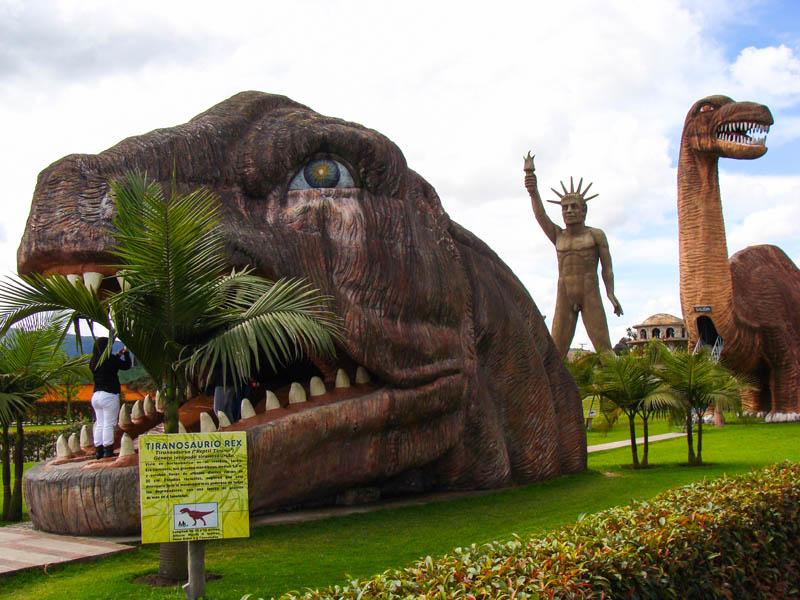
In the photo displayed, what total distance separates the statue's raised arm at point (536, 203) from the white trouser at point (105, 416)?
17.5m

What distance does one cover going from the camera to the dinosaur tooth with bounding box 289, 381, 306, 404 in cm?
583

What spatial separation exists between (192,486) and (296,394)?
1999 mm

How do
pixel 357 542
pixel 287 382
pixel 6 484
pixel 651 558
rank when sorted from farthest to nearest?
pixel 6 484, pixel 287 382, pixel 357 542, pixel 651 558

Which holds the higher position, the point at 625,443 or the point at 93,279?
the point at 93,279

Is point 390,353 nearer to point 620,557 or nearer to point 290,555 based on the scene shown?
point 290,555

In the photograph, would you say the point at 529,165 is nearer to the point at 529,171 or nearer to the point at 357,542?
the point at 529,171

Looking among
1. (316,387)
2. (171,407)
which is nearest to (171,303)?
(171,407)

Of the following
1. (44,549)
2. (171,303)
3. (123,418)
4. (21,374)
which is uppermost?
(171,303)

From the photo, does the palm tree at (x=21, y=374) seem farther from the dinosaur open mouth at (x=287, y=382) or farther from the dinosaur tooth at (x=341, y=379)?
the dinosaur tooth at (x=341, y=379)

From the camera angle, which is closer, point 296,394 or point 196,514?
point 196,514

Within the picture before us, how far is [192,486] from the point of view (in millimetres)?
3877

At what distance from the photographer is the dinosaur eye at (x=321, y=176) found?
20.7 ft

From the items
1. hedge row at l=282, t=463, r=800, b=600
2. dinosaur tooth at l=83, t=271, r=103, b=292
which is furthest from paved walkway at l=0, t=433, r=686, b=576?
hedge row at l=282, t=463, r=800, b=600

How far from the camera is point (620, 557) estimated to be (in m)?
3.57
